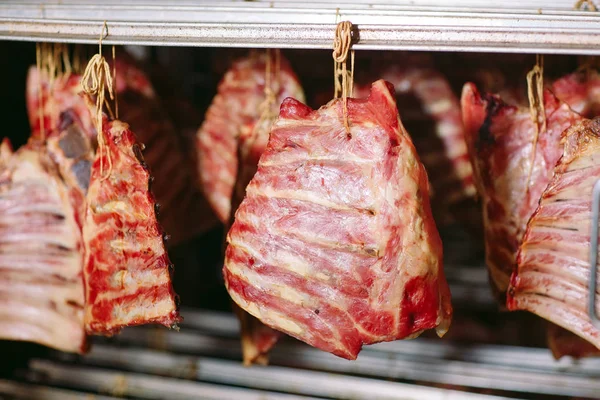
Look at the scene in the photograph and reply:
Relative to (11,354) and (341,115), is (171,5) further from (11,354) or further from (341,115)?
(11,354)

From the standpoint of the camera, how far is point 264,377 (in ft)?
8.95

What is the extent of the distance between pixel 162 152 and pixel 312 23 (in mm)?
1026

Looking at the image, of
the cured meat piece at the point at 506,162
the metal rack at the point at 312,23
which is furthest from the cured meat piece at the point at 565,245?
the metal rack at the point at 312,23

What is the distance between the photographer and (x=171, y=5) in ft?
6.09

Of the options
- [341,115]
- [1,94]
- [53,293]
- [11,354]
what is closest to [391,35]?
[341,115]

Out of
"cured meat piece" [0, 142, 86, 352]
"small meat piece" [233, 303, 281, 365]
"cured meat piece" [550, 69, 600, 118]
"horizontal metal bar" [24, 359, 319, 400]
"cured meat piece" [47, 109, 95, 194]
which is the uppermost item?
"cured meat piece" [550, 69, 600, 118]

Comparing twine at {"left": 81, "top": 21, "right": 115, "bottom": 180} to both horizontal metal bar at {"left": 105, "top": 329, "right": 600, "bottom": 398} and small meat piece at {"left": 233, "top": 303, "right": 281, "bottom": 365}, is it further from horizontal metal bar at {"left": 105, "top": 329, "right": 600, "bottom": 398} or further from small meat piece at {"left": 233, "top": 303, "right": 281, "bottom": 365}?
horizontal metal bar at {"left": 105, "top": 329, "right": 600, "bottom": 398}

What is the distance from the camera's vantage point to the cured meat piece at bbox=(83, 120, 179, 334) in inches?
73.3

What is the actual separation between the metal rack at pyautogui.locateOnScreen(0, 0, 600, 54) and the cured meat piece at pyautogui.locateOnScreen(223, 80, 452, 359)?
0.19 meters

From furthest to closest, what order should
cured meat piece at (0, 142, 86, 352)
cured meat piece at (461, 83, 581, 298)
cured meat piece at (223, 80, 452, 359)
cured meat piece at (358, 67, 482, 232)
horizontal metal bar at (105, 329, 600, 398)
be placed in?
1. horizontal metal bar at (105, 329, 600, 398)
2. cured meat piece at (358, 67, 482, 232)
3. cured meat piece at (0, 142, 86, 352)
4. cured meat piece at (461, 83, 581, 298)
5. cured meat piece at (223, 80, 452, 359)

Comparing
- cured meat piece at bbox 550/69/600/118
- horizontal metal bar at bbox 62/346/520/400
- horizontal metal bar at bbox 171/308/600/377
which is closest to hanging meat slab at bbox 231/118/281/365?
horizontal metal bar at bbox 62/346/520/400

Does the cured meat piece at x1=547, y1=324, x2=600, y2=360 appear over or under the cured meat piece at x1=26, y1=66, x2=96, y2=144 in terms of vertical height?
under

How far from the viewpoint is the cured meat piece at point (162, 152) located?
2.48 meters

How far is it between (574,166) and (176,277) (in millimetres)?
2447
